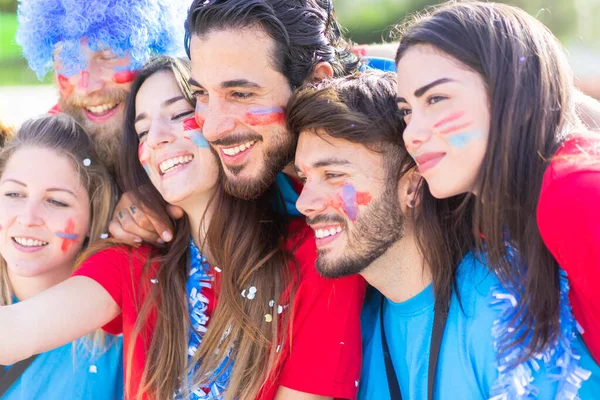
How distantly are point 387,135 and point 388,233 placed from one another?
0.38 metres

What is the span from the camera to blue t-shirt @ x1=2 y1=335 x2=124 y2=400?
3301 mm

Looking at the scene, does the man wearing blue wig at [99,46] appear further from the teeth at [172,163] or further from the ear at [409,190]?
the ear at [409,190]

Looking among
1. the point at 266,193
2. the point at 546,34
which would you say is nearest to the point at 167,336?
the point at 266,193

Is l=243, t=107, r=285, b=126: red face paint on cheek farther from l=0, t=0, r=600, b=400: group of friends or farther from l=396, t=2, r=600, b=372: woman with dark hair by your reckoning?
l=396, t=2, r=600, b=372: woman with dark hair

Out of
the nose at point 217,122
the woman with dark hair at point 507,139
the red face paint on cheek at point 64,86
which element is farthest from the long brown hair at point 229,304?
the woman with dark hair at point 507,139

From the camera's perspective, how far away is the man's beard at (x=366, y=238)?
2895 mm

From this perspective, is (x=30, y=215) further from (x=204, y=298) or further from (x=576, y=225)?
(x=576, y=225)

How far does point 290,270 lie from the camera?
3.12 m

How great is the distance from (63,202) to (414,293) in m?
1.63

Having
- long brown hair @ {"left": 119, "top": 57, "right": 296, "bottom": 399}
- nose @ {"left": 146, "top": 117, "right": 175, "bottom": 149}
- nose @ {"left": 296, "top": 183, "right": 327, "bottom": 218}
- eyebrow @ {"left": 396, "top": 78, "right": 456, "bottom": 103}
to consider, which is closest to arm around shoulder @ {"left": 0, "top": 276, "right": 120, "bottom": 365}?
long brown hair @ {"left": 119, "top": 57, "right": 296, "bottom": 399}

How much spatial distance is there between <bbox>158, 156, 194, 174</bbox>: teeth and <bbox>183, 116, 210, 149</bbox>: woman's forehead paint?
79 millimetres

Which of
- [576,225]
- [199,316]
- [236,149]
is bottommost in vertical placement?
[199,316]

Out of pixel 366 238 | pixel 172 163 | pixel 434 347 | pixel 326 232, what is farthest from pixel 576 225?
pixel 172 163

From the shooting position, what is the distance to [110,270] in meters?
3.14
